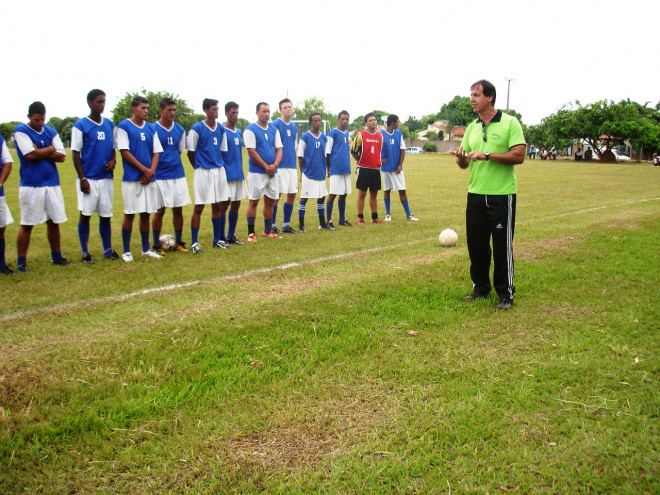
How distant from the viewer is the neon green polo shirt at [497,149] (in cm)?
497

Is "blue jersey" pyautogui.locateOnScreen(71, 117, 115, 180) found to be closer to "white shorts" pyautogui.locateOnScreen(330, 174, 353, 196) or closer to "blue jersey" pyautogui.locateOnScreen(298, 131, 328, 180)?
"blue jersey" pyautogui.locateOnScreen(298, 131, 328, 180)

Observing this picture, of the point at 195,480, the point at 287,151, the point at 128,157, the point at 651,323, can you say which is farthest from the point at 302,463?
the point at 287,151

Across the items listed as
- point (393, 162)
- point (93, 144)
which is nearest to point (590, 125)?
point (393, 162)

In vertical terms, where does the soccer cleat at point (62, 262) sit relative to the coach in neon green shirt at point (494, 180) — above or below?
below

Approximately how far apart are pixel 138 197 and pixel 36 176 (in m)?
1.38

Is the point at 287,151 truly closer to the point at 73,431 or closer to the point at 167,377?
the point at 167,377

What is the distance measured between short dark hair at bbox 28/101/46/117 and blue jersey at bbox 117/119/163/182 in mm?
1005

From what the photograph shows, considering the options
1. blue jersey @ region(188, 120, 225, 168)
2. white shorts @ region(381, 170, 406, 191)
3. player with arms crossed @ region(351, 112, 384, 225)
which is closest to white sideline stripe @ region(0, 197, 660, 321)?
player with arms crossed @ region(351, 112, 384, 225)

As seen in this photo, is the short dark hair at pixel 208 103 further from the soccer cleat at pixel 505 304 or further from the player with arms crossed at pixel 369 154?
the soccer cleat at pixel 505 304

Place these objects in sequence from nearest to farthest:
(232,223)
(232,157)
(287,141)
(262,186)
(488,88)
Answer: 1. (488,88)
2. (232,157)
3. (232,223)
4. (262,186)
5. (287,141)

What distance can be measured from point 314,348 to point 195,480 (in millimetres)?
1637

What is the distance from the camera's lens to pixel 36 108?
6.52m

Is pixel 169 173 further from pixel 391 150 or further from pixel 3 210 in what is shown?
pixel 391 150

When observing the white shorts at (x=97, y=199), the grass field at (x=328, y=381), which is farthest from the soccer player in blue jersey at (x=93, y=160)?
the grass field at (x=328, y=381)
